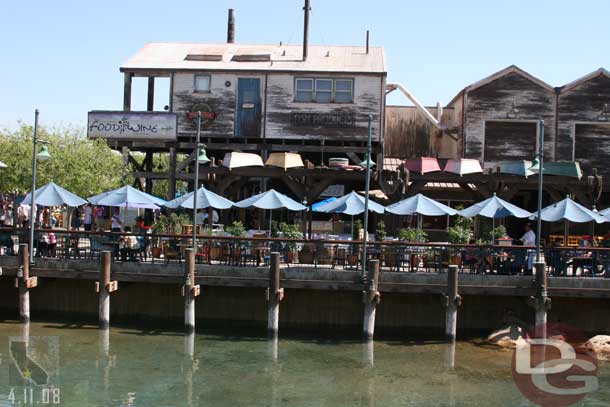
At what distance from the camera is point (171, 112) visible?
113 feet

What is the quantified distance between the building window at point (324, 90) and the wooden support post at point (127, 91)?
→ 7.84 meters

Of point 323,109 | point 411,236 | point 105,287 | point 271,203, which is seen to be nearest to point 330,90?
point 323,109

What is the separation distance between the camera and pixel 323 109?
113ft

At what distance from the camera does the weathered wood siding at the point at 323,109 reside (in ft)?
113

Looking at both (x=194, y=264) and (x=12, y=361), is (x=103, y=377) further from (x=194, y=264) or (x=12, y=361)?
(x=194, y=264)

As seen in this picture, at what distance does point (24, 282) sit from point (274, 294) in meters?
7.55

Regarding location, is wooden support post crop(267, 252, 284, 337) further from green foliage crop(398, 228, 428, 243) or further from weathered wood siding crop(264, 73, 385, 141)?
weathered wood siding crop(264, 73, 385, 141)

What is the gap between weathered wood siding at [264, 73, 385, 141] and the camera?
113ft

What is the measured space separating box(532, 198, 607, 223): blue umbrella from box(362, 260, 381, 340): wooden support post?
596 cm

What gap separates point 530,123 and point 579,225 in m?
5.51

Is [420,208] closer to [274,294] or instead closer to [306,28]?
[274,294]

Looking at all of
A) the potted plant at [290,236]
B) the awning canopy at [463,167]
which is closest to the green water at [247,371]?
the potted plant at [290,236]

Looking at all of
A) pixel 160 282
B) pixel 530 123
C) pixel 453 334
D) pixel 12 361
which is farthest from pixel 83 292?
pixel 530 123

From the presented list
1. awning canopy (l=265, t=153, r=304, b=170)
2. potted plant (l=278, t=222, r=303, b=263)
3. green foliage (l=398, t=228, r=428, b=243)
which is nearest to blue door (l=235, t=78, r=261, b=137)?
awning canopy (l=265, t=153, r=304, b=170)
